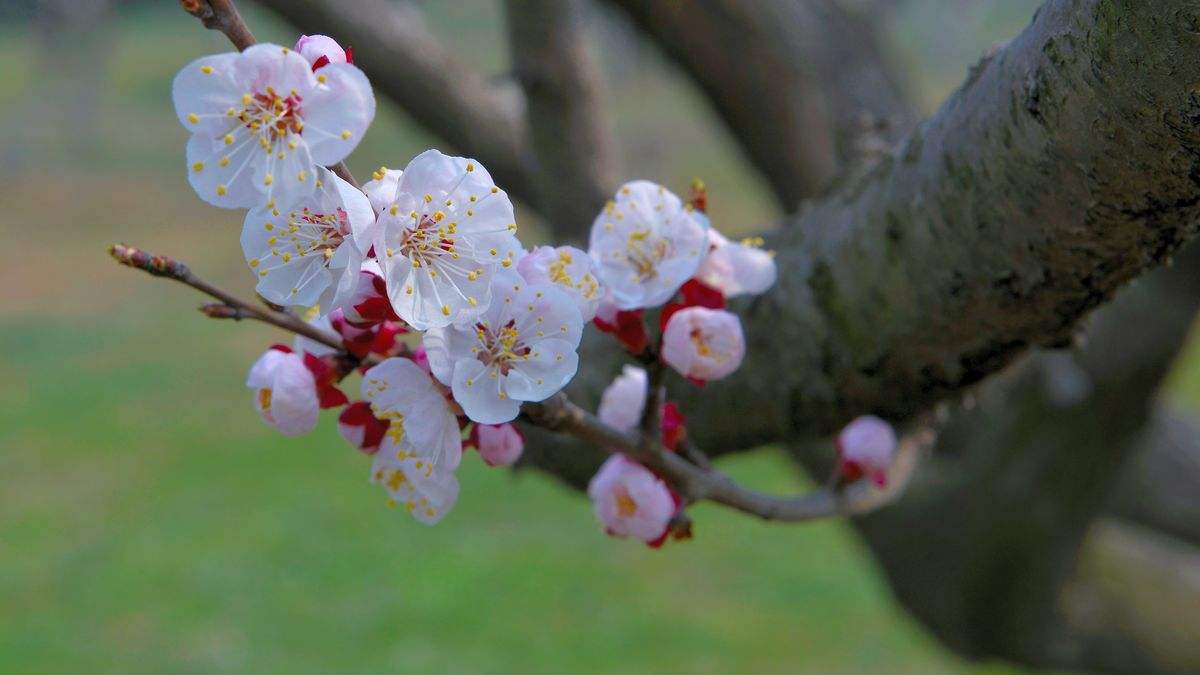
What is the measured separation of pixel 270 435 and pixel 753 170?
16.6 ft

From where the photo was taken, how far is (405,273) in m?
0.71

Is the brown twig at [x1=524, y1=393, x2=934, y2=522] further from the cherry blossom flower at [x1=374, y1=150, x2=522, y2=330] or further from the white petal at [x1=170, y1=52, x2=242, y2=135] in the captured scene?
the white petal at [x1=170, y1=52, x2=242, y2=135]

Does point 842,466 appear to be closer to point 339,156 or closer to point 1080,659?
point 339,156

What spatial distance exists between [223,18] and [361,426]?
1.02 feet

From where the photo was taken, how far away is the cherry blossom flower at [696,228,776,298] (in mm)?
969

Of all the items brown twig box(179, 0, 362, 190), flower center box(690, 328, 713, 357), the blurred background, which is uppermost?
flower center box(690, 328, 713, 357)

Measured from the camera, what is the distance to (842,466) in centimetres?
129

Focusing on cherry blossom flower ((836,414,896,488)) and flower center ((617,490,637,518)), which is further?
cherry blossom flower ((836,414,896,488))

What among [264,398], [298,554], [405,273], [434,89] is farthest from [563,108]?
[298,554]

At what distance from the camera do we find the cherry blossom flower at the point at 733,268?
97cm

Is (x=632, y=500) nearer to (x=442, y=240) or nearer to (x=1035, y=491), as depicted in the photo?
(x=442, y=240)

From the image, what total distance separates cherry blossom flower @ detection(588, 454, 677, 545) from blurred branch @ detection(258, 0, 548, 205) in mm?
1373

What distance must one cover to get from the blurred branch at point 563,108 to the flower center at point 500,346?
1143 millimetres

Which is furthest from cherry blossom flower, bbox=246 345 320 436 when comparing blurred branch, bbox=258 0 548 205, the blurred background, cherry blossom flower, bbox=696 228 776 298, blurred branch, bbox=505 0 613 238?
blurred branch, bbox=258 0 548 205
